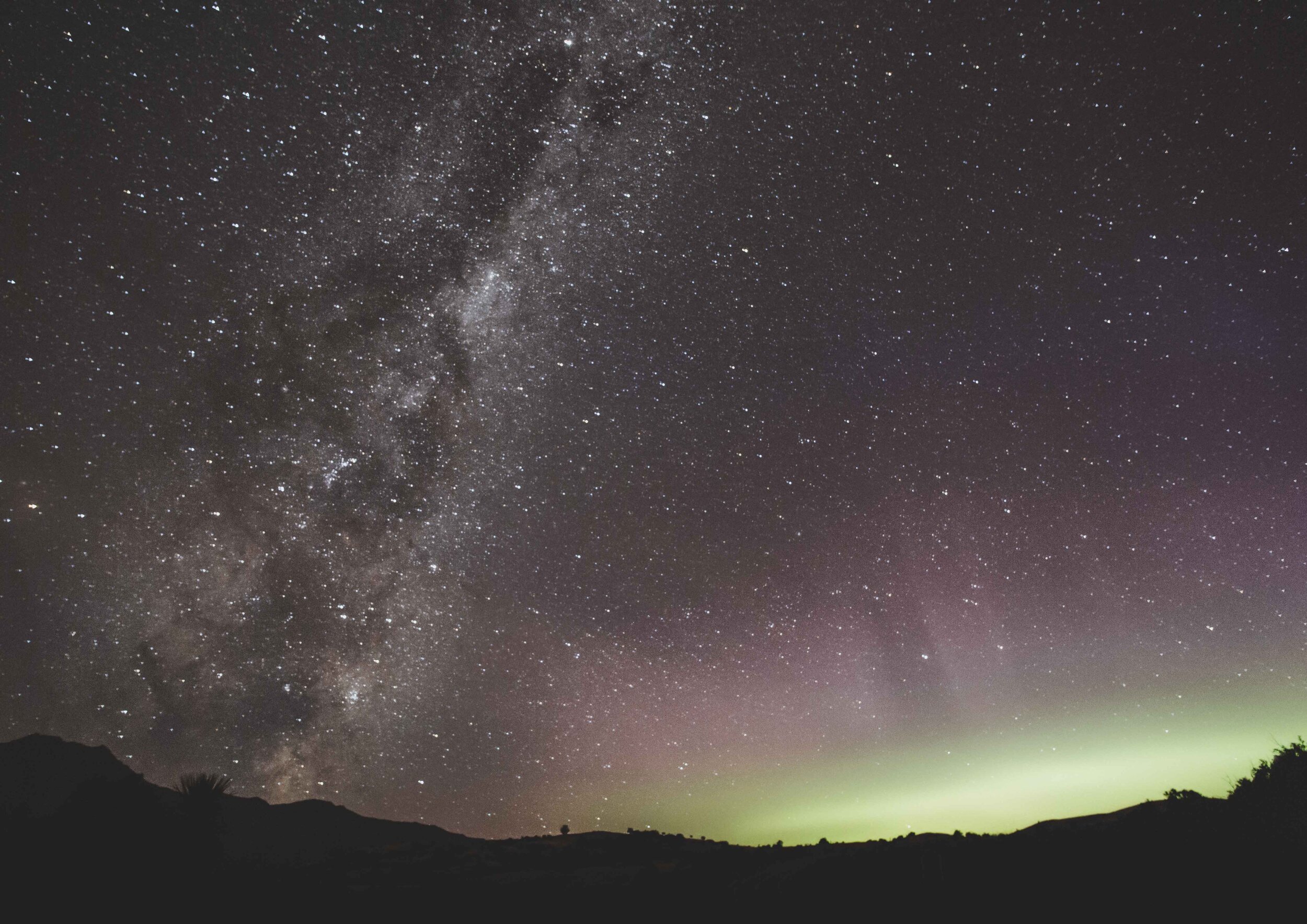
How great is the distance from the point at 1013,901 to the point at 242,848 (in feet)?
172

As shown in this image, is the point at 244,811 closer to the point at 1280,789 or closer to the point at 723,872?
the point at 723,872

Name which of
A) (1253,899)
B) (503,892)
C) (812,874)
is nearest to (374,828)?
(503,892)

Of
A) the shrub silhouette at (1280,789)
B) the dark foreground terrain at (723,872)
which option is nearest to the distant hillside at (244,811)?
the dark foreground terrain at (723,872)

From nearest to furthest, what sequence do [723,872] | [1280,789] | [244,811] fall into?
[723,872], [1280,789], [244,811]

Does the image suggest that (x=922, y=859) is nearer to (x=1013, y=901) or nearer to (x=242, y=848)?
(x=1013, y=901)

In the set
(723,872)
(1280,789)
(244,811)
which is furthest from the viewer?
(244,811)

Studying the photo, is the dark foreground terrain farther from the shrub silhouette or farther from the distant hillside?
the distant hillside

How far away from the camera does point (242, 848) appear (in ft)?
138

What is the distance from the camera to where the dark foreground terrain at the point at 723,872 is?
709cm

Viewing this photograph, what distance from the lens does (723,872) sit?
1078cm

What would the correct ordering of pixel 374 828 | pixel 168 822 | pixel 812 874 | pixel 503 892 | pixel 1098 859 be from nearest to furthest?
pixel 1098 859, pixel 812 874, pixel 168 822, pixel 503 892, pixel 374 828

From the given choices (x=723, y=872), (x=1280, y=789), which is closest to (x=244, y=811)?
(x=723, y=872)

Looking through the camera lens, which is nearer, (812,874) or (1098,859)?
(1098,859)

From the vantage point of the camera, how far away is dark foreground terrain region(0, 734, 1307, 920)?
709cm
